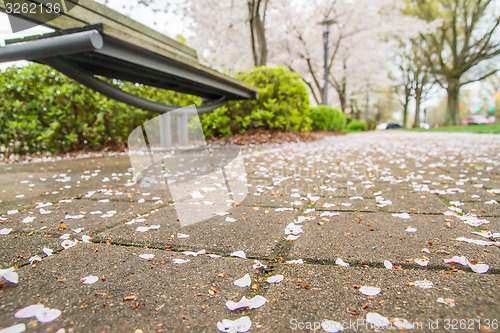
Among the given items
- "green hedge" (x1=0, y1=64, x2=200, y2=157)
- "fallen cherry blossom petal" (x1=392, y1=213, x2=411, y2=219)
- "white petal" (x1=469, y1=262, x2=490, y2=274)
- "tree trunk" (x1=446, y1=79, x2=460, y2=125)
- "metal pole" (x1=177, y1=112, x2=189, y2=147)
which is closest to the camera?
"white petal" (x1=469, y1=262, x2=490, y2=274)

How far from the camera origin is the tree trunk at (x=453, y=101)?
20989 mm

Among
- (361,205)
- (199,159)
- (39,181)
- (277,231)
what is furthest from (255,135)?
(277,231)

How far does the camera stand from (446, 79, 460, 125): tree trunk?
68.9ft

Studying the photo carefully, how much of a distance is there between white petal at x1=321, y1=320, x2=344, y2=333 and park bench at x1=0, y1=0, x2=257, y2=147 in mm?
2362

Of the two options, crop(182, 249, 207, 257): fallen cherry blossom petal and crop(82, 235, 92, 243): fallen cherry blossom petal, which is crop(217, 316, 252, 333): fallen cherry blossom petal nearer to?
crop(182, 249, 207, 257): fallen cherry blossom petal

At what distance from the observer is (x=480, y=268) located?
1.20m

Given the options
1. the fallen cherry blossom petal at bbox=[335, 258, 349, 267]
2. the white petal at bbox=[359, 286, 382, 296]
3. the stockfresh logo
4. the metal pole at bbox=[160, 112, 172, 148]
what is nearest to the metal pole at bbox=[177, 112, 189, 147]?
the metal pole at bbox=[160, 112, 172, 148]

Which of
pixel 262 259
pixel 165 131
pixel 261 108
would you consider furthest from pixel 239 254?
pixel 261 108

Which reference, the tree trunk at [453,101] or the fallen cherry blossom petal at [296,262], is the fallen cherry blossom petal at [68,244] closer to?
the fallen cherry blossom petal at [296,262]

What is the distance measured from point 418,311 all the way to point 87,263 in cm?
123

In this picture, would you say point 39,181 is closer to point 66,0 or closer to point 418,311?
point 66,0

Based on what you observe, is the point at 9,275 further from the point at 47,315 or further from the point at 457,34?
the point at 457,34

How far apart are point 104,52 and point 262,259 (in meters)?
2.21

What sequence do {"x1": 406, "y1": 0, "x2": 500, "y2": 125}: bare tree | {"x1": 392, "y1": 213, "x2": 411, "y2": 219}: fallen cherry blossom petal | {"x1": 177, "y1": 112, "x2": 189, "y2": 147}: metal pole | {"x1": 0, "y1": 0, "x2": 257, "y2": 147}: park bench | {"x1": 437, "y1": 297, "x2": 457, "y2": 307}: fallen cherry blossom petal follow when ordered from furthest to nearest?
1. {"x1": 406, "y1": 0, "x2": 500, "y2": 125}: bare tree
2. {"x1": 177, "y1": 112, "x2": 189, "y2": 147}: metal pole
3. {"x1": 0, "y1": 0, "x2": 257, "y2": 147}: park bench
4. {"x1": 392, "y1": 213, "x2": 411, "y2": 219}: fallen cherry blossom petal
5. {"x1": 437, "y1": 297, "x2": 457, "y2": 307}: fallen cherry blossom petal
